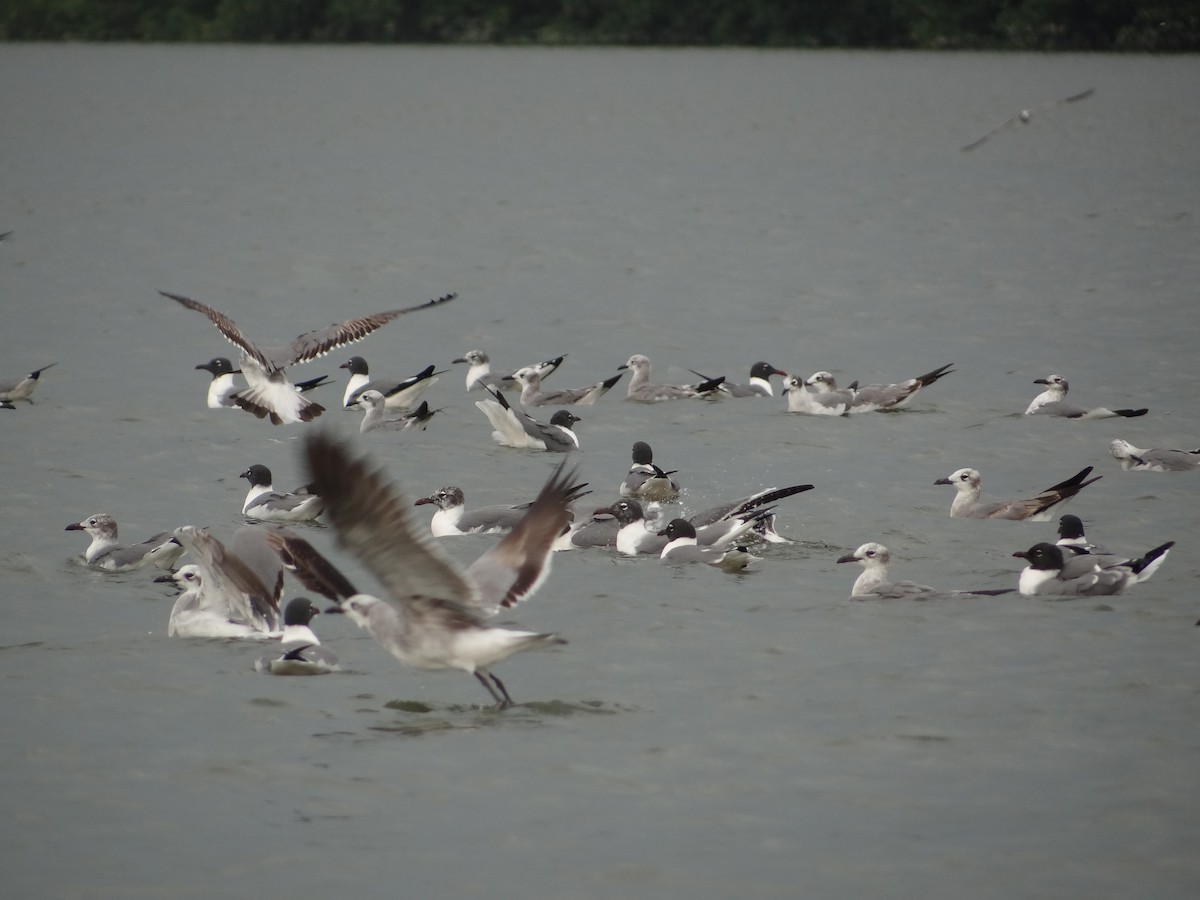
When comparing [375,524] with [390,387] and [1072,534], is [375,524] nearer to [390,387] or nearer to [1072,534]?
[1072,534]

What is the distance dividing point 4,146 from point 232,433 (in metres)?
44.2

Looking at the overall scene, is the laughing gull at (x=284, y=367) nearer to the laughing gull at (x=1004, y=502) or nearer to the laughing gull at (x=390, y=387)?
the laughing gull at (x=390, y=387)

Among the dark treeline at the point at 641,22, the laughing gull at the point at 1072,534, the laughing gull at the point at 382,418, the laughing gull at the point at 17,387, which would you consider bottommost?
the dark treeline at the point at 641,22

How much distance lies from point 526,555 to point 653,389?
10641 millimetres

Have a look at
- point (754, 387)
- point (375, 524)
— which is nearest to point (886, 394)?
point (754, 387)

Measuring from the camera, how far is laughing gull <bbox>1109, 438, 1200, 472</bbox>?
16.4 metres

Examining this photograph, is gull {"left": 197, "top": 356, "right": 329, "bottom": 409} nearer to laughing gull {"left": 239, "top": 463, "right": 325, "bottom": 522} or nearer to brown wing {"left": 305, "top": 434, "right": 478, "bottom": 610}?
laughing gull {"left": 239, "top": 463, "right": 325, "bottom": 522}

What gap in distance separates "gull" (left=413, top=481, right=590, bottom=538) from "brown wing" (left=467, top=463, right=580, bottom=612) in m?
3.91

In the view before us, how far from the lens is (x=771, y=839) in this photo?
8.81 meters

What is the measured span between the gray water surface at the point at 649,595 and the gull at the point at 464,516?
1.46 feet

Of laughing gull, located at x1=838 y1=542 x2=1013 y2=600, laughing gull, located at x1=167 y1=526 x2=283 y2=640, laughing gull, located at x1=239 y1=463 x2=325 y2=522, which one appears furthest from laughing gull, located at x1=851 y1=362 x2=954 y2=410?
laughing gull, located at x1=167 y1=526 x2=283 y2=640

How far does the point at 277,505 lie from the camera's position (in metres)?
15.0

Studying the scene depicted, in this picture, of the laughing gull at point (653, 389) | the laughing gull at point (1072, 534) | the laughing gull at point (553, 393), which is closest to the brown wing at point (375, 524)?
the laughing gull at point (1072, 534)

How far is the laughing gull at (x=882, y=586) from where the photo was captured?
12.4 m
